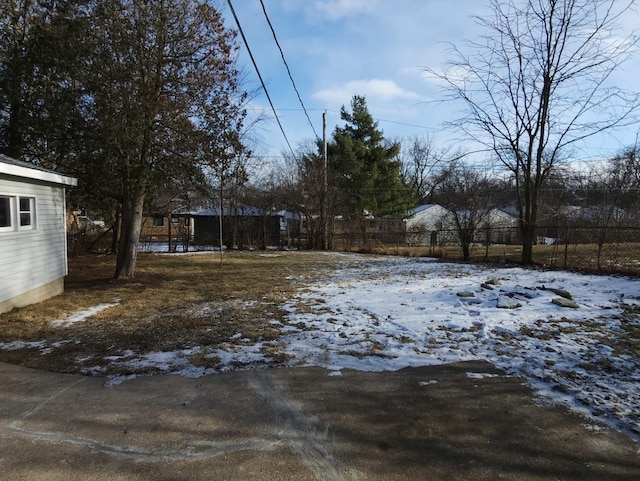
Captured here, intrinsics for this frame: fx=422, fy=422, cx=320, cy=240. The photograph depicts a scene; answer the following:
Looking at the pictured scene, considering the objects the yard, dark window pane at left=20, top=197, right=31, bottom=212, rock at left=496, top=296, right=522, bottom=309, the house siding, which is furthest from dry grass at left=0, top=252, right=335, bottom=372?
rock at left=496, top=296, right=522, bottom=309

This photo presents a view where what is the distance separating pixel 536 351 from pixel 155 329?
17.1 feet

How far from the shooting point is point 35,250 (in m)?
8.34

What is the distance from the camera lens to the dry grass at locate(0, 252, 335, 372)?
543 centimetres

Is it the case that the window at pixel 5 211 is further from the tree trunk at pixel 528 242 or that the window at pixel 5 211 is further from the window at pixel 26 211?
the tree trunk at pixel 528 242

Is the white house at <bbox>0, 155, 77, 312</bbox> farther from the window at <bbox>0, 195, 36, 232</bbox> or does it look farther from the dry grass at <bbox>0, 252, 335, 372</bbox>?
the dry grass at <bbox>0, 252, 335, 372</bbox>

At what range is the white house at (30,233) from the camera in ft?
24.1

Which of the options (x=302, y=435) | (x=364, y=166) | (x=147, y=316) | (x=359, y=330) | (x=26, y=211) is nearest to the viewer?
(x=302, y=435)

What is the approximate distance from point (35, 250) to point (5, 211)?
108 centimetres

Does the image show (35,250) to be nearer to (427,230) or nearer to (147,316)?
(147,316)

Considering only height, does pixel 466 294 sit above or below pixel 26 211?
below

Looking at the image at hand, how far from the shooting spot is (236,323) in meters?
6.55

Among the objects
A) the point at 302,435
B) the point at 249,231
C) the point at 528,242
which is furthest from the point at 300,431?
the point at 249,231

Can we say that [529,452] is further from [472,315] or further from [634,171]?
[634,171]

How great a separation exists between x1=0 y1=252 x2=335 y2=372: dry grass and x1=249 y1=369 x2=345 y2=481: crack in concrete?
1.14 meters
